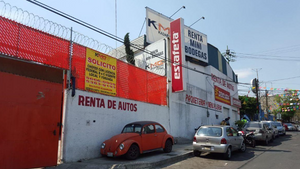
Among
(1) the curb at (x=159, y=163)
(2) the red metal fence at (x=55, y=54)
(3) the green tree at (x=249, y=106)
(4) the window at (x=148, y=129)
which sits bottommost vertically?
(1) the curb at (x=159, y=163)

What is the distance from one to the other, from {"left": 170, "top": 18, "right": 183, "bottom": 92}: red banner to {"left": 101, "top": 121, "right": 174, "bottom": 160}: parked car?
5296 mm

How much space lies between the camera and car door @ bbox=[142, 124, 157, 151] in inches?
351

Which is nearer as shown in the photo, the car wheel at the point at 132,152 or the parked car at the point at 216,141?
the car wheel at the point at 132,152

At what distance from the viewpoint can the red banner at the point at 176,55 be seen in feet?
48.5

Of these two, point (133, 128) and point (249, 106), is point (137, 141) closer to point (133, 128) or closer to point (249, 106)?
point (133, 128)

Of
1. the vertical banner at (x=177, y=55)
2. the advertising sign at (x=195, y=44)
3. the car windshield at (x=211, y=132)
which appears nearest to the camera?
the car windshield at (x=211, y=132)

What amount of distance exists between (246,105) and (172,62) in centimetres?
3095

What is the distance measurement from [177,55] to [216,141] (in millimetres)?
7671

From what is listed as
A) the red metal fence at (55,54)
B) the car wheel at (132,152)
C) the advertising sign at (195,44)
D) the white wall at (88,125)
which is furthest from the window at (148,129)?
the advertising sign at (195,44)

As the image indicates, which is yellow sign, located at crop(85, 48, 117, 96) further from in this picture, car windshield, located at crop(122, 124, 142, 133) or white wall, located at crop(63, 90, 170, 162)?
car windshield, located at crop(122, 124, 142, 133)

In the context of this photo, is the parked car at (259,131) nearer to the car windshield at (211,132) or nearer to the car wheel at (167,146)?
the car windshield at (211,132)

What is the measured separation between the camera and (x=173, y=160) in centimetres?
902

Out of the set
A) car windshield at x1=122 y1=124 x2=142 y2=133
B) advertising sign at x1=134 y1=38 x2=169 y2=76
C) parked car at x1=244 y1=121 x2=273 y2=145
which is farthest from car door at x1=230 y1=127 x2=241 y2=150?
advertising sign at x1=134 y1=38 x2=169 y2=76

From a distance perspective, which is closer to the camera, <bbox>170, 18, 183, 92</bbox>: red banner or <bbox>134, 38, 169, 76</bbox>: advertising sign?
<bbox>170, 18, 183, 92</bbox>: red banner
